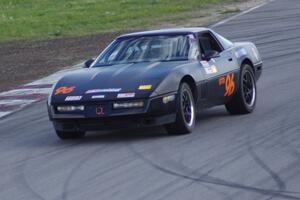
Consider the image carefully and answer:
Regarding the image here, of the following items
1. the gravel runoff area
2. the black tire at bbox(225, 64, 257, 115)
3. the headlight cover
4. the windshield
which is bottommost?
the gravel runoff area

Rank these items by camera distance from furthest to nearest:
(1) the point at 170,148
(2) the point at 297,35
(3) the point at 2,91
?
1. (2) the point at 297,35
2. (3) the point at 2,91
3. (1) the point at 170,148

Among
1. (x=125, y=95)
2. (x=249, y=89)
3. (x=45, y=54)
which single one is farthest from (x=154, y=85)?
(x=45, y=54)

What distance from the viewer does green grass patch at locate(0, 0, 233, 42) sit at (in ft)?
105

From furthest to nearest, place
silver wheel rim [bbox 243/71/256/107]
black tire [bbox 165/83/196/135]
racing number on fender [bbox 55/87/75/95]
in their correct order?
1. silver wheel rim [bbox 243/71/256/107]
2. racing number on fender [bbox 55/87/75/95]
3. black tire [bbox 165/83/196/135]

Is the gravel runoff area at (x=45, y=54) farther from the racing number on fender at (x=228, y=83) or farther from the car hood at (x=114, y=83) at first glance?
the car hood at (x=114, y=83)

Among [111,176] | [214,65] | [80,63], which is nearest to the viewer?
[111,176]

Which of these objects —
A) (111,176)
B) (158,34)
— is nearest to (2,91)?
(158,34)

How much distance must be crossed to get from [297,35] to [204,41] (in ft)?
40.1

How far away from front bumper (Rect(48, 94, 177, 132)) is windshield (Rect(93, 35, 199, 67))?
1.11m

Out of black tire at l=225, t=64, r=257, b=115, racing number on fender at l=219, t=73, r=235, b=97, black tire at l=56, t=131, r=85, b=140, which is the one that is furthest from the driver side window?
black tire at l=56, t=131, r=85, b=140

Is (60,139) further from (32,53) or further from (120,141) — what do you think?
(32,53)

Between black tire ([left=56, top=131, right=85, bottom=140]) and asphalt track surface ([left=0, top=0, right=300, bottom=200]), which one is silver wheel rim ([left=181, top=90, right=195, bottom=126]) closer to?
asphalt track surface ([left=0, top=0, right=300, bottom=200])

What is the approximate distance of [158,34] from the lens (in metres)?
12.4

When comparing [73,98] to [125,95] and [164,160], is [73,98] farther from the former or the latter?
[164,160]
